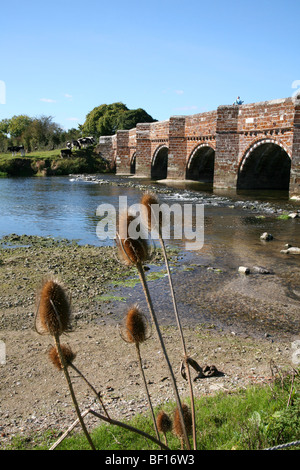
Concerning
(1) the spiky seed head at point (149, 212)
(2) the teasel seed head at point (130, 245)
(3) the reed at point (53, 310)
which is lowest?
(3) the reed at point (53, 310)

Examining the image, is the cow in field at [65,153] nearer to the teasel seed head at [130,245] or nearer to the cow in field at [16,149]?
the cow in field at [16,149]

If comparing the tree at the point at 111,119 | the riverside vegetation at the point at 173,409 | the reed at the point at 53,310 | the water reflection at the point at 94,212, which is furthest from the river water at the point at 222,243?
the tree at the point at 111,119

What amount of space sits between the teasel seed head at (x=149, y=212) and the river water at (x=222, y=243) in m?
4.54

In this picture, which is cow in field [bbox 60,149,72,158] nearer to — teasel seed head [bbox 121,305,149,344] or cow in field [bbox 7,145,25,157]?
cow in field [bbox 7,145,25,157]

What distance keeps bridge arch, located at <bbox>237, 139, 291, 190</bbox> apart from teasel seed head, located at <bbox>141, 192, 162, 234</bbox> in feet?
70.6

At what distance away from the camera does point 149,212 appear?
226 centimetres

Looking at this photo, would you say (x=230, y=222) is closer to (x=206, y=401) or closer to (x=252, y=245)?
(x=252, y=245)

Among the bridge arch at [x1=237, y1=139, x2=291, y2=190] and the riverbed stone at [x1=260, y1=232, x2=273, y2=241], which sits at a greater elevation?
the bridge arch at [x1=237, y1=139, x2=291, y2=190]

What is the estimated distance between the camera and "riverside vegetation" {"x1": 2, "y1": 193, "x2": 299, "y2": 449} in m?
2.01

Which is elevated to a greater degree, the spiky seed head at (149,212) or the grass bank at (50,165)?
the spiky seed head at (149,212)

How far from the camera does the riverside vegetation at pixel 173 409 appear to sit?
6.60 feet

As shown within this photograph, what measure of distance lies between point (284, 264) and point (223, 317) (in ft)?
12.6

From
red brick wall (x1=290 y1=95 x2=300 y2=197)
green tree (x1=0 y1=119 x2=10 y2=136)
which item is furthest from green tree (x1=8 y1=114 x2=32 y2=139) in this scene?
red brick wall (x1=290 y1=95 x2=300 y2=197)

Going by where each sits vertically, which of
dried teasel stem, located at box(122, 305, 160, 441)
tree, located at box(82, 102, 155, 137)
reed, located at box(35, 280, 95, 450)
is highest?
tree, located at box(82, 102, 155, 137)
